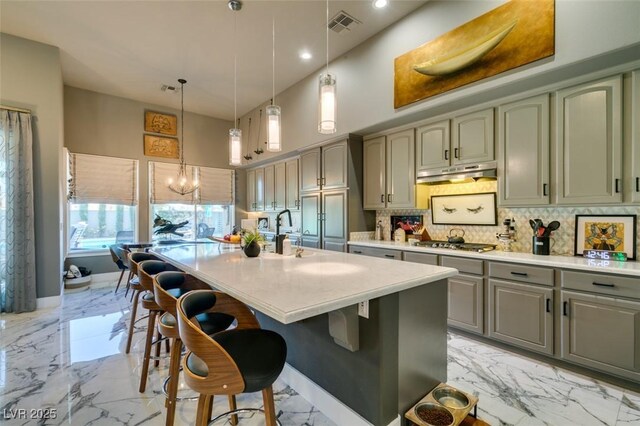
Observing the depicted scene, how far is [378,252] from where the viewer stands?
3.78 metres

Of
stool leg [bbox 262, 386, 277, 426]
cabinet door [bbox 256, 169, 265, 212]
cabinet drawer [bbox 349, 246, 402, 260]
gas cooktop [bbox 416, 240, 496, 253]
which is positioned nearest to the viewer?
stool leg [bbox 262, 386, 277, 426]

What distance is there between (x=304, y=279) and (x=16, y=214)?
4401 millimetres

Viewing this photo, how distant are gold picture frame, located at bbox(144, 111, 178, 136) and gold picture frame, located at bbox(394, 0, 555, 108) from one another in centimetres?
489

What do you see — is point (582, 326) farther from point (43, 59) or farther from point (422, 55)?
point (43, 59)

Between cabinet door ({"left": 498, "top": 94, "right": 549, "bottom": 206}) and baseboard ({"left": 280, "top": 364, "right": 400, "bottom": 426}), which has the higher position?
cabinet door ({"left": 498, "top": 94, "right": 549, "bottom": 206})

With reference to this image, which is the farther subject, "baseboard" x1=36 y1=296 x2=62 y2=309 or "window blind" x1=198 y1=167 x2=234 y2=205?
"window blind" x1=198 y1=167 x2=234 y2=205

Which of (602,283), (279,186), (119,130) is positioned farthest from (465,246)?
(119,130)

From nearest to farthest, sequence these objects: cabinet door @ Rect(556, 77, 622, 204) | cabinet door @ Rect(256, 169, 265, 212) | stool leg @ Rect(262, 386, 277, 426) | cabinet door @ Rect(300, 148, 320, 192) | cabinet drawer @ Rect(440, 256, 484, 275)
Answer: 1. stool leg @ Rect(262, 386, 277, 426)
2. cabinet door @ Rect(556, 77, 622, 204)
3. cabinet drawer @ Rect(440, 256, 484, 275)
4. cabinet door @ Rect(300, 148, 320, 192)
5. cabinet door @ Rect(256, 169, 265, 212)

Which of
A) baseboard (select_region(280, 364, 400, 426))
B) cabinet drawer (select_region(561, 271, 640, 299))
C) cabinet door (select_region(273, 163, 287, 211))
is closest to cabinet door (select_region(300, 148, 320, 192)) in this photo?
cabinet door (select_region(273, 163, 287, 211))

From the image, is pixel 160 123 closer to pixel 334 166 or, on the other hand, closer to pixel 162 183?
pixel 162 183

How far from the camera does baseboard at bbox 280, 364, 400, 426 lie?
1.69m

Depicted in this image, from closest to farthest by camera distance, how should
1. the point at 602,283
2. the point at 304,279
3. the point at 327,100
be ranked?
1. the point at 304,279
2. the point at 327,100
3. the point at 602,283

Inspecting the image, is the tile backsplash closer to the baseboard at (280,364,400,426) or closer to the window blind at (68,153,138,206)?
the baseboard at (280,364,400,426)

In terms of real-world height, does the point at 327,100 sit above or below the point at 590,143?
above
